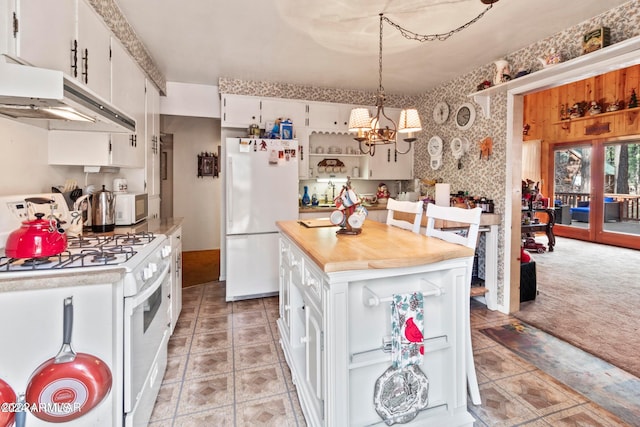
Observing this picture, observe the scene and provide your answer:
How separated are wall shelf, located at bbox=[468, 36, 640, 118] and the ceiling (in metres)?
0.38

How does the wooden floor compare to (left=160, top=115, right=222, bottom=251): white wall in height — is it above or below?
below

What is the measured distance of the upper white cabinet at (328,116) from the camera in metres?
4.17

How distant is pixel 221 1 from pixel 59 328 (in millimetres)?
2219

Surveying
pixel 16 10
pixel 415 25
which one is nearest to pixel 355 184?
pixel 415 25

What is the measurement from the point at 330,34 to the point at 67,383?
9.32 ft

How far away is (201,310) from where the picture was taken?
324cm

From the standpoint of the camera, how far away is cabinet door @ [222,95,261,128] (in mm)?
3887

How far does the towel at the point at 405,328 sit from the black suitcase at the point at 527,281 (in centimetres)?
250

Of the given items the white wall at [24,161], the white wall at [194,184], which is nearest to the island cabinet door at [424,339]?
the white wall at [24,161]

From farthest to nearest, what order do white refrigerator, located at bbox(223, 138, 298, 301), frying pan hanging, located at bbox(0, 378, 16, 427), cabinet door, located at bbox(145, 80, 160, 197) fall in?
white refrigerator, located at bbox(223, 138, 298, 301)
cabinet door, located at bbox(145, 80, 160, 197)
frying pan hanging, located at bbox(0, 378, 16, 427)

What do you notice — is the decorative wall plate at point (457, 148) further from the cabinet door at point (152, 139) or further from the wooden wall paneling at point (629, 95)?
the wooden wall paneling at point (629, 95)

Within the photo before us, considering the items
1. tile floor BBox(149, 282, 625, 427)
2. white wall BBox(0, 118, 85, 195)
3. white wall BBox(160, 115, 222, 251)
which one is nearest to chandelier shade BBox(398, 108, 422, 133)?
tile floor BBox(149, 282, 625, 427)

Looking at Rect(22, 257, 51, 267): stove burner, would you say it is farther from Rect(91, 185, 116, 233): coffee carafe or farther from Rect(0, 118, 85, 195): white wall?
Rect(91, 185, 116, 233): coffee carafe

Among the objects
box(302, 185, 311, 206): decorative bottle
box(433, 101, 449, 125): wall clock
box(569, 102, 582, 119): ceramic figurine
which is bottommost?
box(302, 185, 311, 206): decorative bottle
